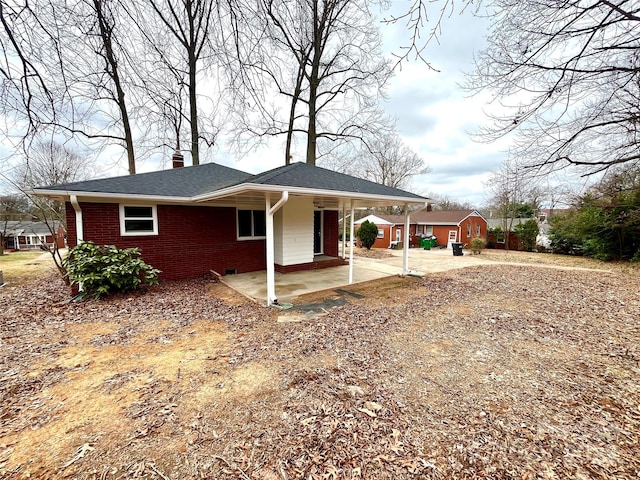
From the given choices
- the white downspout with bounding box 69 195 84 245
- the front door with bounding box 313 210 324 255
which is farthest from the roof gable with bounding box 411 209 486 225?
the white downspout with bounding box 69 195 84 245

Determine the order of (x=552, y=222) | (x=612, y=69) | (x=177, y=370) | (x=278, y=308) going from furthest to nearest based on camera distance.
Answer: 1. (x=552, y=222)
2. (x=278, y=308)
3. (x=612, y=69)
4. (x=177, y=370)

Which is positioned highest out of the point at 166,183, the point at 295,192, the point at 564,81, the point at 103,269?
the point at 564,81

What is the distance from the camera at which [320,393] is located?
2.84m

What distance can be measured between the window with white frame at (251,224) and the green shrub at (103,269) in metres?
3.15

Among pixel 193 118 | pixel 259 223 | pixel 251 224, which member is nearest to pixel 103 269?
pixel 251 224

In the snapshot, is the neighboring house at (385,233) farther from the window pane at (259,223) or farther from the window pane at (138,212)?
the window pane at (138,212)

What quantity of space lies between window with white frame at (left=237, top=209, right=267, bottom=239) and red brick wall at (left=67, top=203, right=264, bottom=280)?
232 mm

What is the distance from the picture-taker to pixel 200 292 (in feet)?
22.9

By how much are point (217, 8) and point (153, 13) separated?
320 centimetres

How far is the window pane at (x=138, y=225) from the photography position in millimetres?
7352

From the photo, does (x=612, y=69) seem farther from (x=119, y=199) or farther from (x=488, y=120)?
(x=119, y=199)

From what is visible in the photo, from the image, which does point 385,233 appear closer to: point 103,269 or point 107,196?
point 107,196

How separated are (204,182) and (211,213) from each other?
4.35 ft

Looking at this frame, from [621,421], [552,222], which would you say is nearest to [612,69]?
[621,421]
